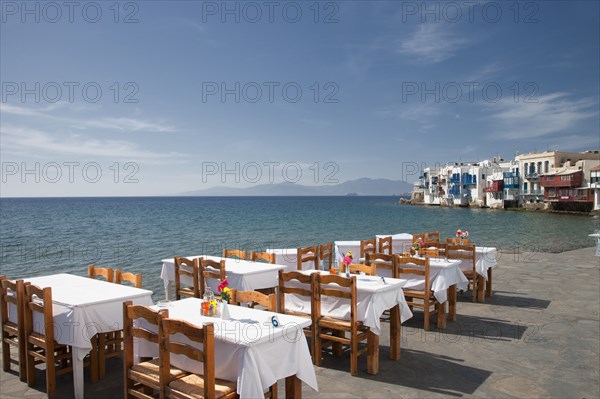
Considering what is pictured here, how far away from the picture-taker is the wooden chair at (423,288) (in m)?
8.77

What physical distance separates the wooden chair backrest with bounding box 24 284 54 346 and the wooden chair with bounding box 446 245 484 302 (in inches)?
341

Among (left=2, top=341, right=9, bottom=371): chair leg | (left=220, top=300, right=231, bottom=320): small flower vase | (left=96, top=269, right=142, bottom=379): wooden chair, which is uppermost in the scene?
(left=220, top=300, right=231, bottom=320): small flower vase

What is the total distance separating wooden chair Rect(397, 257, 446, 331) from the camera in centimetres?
877

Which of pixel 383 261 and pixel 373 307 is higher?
pixel 383 261

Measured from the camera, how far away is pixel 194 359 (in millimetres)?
4250

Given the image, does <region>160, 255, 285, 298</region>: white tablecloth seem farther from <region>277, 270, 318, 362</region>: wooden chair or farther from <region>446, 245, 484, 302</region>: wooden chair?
<region>446, 245, 484, 302</region>: wooden chair

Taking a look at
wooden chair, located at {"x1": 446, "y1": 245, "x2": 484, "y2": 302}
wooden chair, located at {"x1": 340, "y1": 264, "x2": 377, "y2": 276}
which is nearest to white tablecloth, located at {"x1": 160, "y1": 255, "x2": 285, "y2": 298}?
wooden chair, located at {"x1": 340, "y1": 264, "x2": 377, "y2": 276}

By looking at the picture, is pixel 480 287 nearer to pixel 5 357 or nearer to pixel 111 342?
pixel 111 342

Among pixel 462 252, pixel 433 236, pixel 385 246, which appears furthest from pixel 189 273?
pixel 433 236

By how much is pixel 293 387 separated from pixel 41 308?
3.59m

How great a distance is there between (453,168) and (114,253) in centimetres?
9171

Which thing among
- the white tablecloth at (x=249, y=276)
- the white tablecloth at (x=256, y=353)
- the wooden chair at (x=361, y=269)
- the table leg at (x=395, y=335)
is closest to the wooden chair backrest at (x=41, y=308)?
the white tablecloth at (x=256, y=353)

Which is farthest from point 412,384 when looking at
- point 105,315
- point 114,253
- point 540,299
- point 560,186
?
point 560,186

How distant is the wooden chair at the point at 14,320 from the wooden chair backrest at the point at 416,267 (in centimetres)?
660
